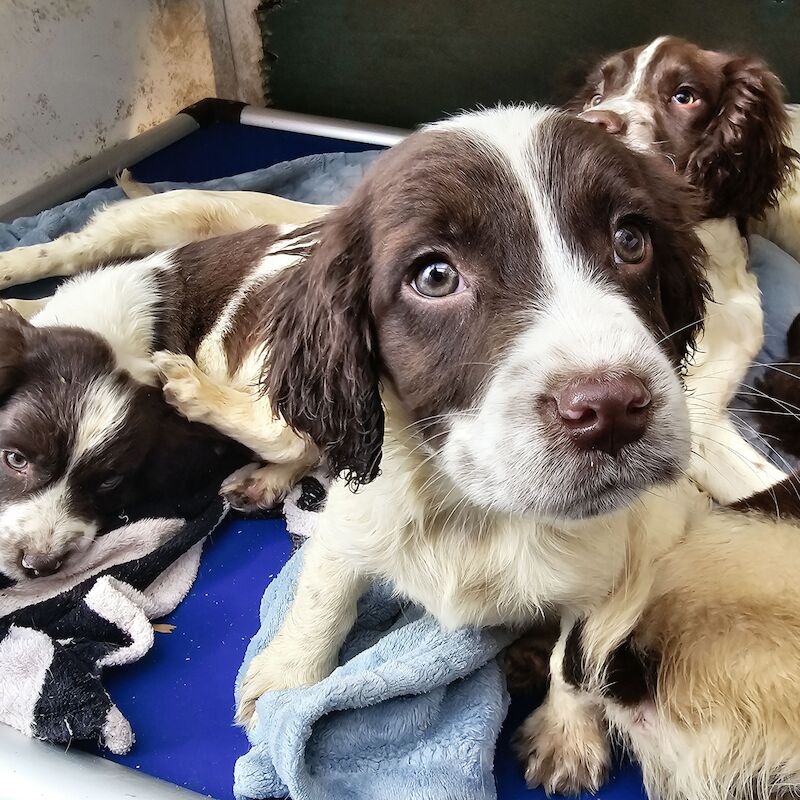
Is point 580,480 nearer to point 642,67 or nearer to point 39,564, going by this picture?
point 39,564

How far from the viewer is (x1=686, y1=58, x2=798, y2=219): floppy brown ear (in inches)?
88.6

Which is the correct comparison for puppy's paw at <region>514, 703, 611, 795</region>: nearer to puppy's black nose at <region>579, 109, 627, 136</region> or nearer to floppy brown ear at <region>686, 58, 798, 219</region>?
puppy's black nose at <region>579, 109, 627, 136</region>

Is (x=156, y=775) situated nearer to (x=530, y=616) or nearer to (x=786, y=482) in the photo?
(x=530, y=616)

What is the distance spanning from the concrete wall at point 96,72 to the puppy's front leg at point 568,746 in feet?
8.92

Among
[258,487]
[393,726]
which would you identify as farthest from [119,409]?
[393,726]

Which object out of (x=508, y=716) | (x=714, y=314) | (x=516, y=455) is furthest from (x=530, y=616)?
(x=714, y=314)

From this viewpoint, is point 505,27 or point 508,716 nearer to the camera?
point 508,716

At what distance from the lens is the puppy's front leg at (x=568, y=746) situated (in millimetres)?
1463

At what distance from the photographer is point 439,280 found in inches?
46.2

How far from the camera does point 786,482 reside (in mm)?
1511

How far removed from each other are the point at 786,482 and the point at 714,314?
2.48 ft

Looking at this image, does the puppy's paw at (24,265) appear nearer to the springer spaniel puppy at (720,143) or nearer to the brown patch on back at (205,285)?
the brown patch on back at (205,285)

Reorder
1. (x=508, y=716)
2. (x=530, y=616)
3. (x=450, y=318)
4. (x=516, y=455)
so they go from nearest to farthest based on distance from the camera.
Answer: (x=516, y=455)
(x=450, y=318)
(x=530, y=616)
(x=508, y=716)

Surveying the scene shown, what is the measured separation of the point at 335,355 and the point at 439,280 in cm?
21
